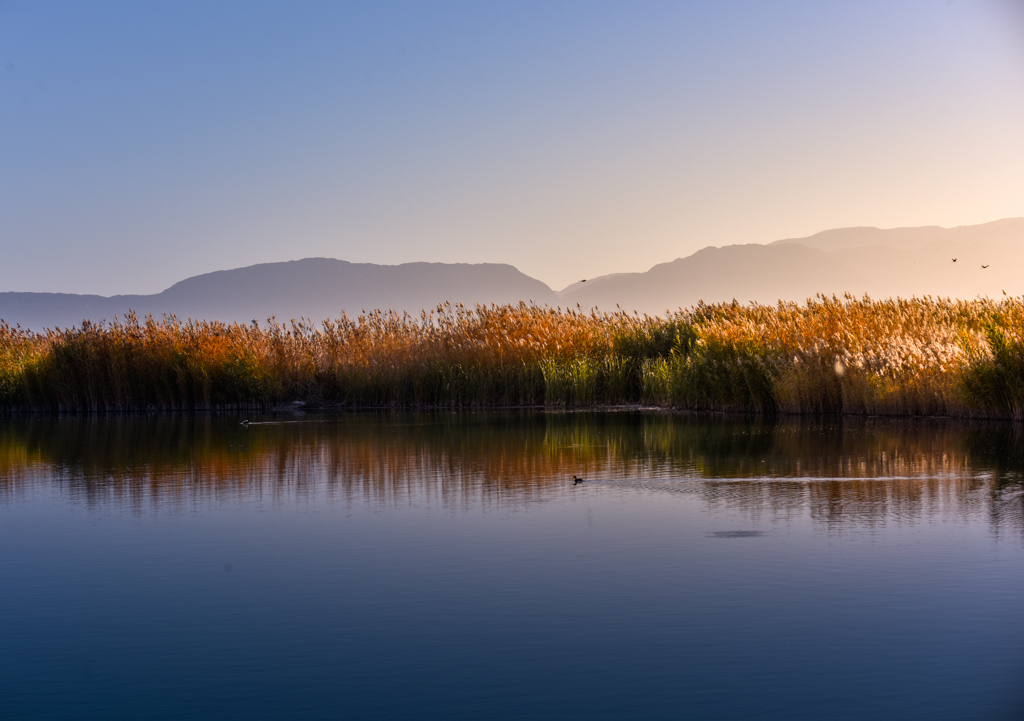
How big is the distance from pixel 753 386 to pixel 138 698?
13475mm

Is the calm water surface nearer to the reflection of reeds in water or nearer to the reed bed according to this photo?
the reflection of reeds in water

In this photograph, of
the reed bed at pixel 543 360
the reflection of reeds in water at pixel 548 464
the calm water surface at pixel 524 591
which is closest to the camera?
the calm water surface at pixel 524 591

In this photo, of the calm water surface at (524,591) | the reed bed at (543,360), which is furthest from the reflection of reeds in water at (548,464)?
the reed bed at (543,360)

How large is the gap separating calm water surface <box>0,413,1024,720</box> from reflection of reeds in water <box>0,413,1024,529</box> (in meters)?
0.06

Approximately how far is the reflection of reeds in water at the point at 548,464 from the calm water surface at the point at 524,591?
0.06 m

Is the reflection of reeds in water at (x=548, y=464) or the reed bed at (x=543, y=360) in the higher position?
the reed bed at (x=543, y=360)

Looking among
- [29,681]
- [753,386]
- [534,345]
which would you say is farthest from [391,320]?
[29,681]

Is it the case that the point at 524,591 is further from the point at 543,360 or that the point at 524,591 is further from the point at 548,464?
the point at 543,360

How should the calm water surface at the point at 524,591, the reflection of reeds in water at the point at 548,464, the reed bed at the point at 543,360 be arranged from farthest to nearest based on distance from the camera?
the reed bed at the point at 543,360 → the reflection of reeds in water at the point at 548,464 → the calm water surface at the point at 524,591

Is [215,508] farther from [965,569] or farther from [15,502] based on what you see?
[965,569]

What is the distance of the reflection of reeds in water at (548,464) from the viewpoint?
755 centimetres

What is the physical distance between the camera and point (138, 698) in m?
3.71

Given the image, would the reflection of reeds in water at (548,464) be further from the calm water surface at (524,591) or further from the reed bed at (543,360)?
the reed bed at (543,360)

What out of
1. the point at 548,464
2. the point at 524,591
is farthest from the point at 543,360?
the point at 524,591
